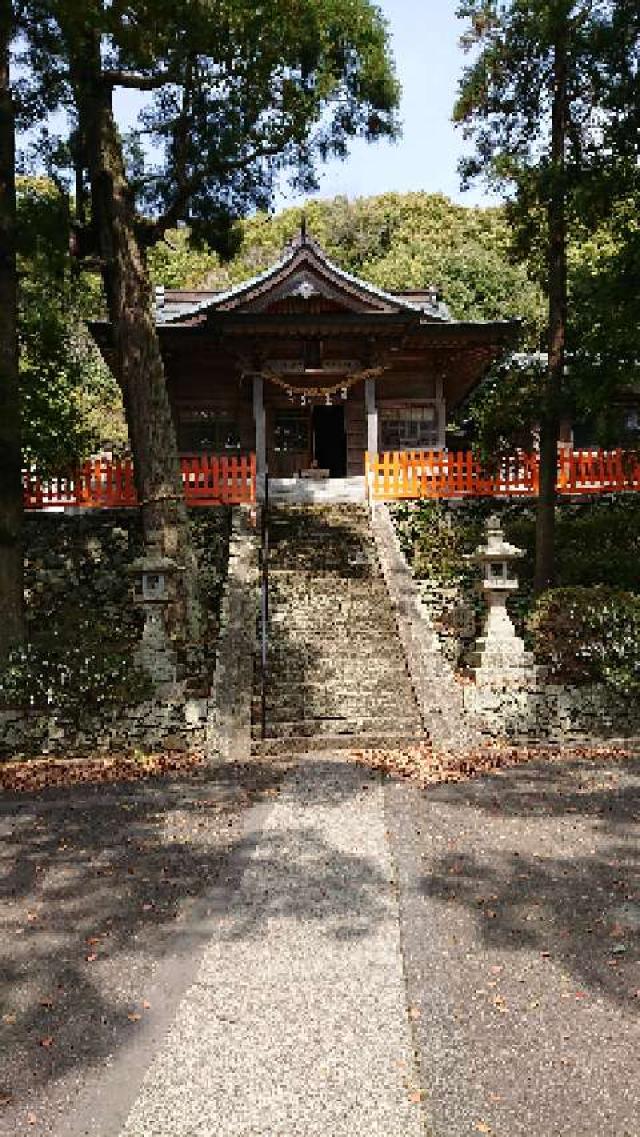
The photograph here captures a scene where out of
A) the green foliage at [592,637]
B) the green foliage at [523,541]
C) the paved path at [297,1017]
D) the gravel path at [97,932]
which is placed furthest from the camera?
the green foliage at [523,541]

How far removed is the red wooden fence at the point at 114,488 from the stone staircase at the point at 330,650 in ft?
4.56

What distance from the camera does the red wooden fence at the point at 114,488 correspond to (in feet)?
54.3

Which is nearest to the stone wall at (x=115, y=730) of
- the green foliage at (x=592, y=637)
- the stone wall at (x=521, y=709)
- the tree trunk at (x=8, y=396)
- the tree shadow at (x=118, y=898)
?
the tree trunk at (x=8, y=396)

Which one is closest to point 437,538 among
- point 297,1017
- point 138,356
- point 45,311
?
point 138,356

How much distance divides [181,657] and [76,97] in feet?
31.1

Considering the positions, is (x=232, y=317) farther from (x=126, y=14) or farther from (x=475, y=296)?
(x=475, y=296)

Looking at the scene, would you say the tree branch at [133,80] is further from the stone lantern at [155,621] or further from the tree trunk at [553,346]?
the stone lantern at [155,621]

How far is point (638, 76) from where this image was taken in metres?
11.4

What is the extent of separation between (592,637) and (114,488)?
33.9 feet

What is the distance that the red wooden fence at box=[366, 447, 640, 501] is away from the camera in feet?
56.5

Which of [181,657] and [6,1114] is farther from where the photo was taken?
[181,657]

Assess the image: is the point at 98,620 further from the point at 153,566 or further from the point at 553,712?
the point at 553,712

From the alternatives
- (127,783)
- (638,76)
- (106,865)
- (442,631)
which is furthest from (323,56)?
(106,865)

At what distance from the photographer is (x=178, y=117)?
A: 14531mm
